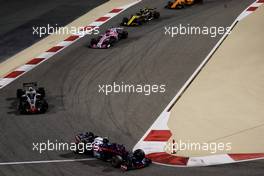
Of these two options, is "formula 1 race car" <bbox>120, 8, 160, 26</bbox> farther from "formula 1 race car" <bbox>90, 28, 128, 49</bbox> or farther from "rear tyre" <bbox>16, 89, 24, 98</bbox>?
"rear tyre" <bbox>16, 89, 24, 98</bbox>

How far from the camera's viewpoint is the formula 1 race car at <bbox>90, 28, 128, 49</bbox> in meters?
31.9

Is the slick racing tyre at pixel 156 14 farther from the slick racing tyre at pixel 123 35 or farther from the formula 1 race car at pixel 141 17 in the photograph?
the slick racing tyre at pixel 123 35

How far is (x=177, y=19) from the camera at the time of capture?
115 ft

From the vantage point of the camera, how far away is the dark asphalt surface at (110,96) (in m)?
21.1

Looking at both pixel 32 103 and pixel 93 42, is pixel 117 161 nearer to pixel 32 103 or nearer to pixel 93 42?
pixel 32 103

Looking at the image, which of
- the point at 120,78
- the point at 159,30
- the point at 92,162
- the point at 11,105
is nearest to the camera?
the point at 92,162

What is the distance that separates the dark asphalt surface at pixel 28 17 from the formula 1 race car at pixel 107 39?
3309 millimetres

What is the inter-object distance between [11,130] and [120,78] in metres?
5.71

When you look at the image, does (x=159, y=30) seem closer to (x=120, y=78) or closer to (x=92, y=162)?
(x=120, y=78)

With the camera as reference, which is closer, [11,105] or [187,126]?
[187,126]

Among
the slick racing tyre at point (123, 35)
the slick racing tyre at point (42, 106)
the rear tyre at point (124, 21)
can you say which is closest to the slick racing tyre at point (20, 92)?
the slick racing tyre at point (42, 106)

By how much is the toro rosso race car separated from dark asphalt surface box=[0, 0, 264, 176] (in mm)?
215

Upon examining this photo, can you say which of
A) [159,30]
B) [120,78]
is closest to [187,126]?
[120,78]

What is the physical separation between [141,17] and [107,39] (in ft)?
11.5
